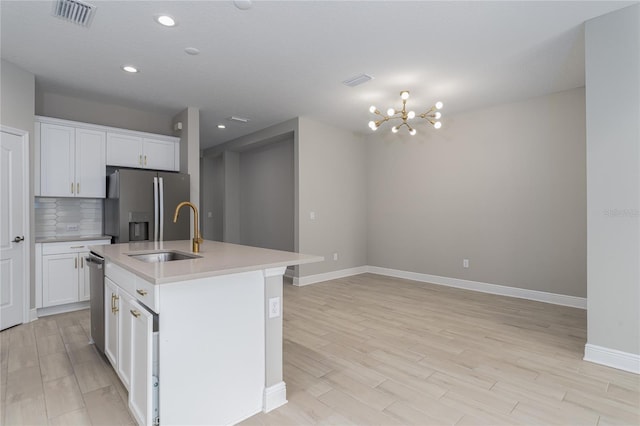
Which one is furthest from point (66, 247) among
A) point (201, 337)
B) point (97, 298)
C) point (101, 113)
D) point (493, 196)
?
point (493, 196)

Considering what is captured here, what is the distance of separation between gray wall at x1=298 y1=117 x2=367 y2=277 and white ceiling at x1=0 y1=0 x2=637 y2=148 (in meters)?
1.15

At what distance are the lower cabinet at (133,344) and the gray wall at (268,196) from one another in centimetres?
416

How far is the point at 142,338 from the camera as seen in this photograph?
5.42 feet

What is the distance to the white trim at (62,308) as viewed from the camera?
3.81 metres

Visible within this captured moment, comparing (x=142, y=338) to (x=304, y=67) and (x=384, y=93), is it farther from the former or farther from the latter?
(x=384, y=93)

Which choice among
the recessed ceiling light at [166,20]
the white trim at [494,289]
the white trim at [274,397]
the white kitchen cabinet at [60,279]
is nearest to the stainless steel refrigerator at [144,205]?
the white kitchen cabinet at [60,279]

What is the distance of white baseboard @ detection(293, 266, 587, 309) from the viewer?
4.18 m

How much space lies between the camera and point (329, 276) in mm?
5805

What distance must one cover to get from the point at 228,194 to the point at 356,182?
298 centimetres

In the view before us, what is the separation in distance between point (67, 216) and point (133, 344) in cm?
351

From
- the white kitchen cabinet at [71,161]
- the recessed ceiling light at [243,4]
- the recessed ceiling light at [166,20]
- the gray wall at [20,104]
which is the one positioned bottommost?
the white kitchen cabinet at [71,161]

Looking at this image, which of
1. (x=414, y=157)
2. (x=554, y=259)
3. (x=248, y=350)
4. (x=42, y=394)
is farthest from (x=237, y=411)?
(x=414, y=157)

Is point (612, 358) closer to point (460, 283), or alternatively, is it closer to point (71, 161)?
point (460, 283)

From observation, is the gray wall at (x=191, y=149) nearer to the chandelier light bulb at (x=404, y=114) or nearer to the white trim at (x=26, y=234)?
the white trim at (x=26, y=234)
